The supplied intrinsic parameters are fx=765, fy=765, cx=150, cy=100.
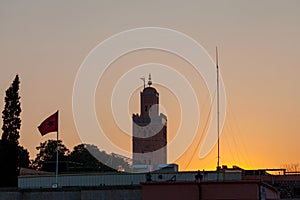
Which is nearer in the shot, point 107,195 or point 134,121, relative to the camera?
point 107,195

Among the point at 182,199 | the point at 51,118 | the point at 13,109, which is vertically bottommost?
the point at 182,199

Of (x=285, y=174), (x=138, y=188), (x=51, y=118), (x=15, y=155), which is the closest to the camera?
→ (x=138, y=188)

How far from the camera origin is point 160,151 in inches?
3905

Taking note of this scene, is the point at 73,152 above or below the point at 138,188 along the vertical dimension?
above

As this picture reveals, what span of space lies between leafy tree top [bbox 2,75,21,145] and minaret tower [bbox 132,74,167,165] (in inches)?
785

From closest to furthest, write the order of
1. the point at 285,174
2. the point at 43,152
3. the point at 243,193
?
the point at 243,193, the point at 285,174, the point at 43,152

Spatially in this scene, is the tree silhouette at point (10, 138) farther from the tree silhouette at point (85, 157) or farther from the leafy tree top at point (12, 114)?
the tree silhouette at point (85, 157)

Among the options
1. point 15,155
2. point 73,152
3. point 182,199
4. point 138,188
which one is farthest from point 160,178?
point 73,152

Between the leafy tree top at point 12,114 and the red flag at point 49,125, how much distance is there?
1035 inches

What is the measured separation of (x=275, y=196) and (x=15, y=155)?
116ft

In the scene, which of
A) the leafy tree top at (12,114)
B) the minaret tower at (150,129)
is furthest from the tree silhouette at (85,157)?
the leafy tree top at (12,114)

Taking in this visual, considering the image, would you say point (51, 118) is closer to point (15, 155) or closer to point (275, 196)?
point (275, 196)

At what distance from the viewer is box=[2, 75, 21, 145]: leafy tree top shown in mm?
81375

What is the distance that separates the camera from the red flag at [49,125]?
55.3 m
